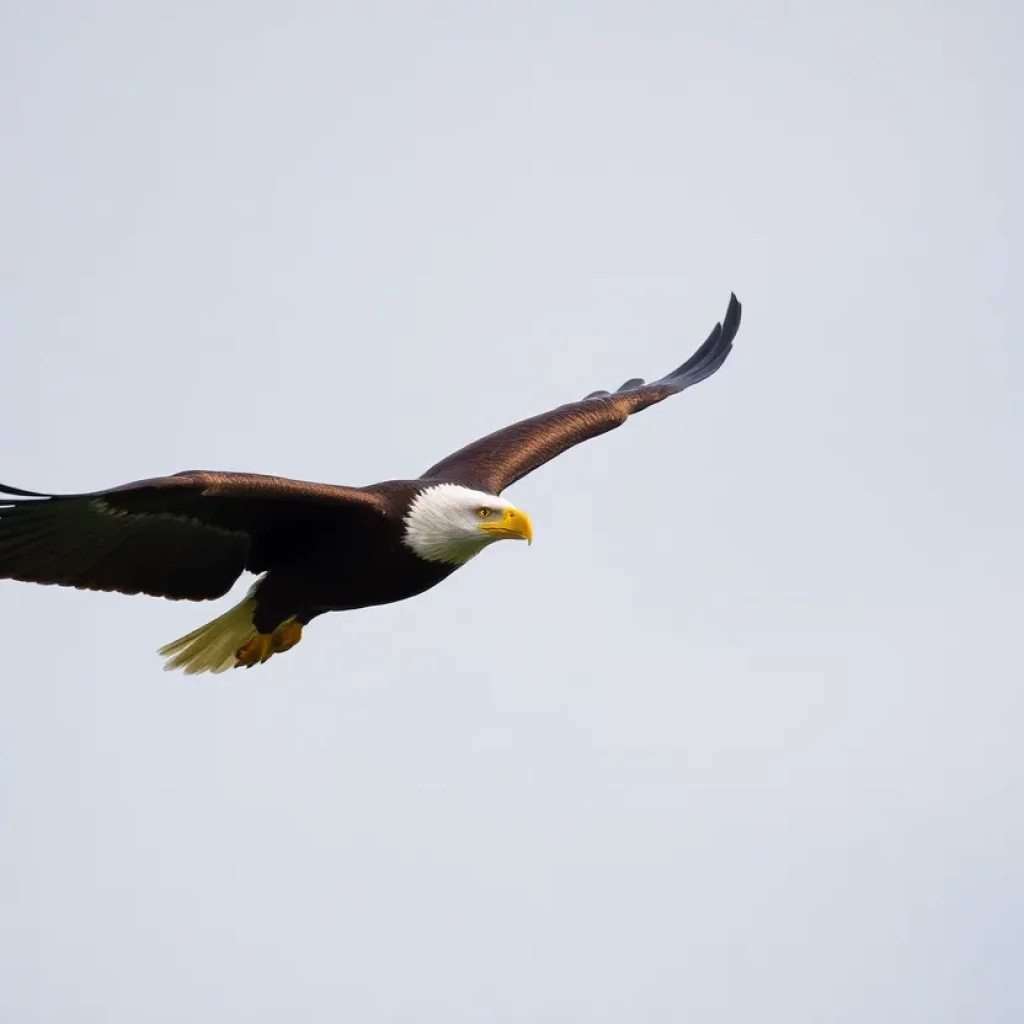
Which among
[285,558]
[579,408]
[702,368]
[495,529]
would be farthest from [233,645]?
[702,368]

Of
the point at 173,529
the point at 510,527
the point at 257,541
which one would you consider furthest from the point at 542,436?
the point at 173,529

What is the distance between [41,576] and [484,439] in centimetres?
404

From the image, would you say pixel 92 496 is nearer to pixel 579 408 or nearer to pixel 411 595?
pixel 411 595

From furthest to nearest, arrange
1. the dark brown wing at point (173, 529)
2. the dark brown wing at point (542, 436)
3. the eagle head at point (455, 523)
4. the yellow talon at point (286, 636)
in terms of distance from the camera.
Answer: the dark brown wing at point (542, 436) → the yellow talon at point (286, 636) → the eagle head at point (455, 523) → the dark brown wing at point (173, 529)

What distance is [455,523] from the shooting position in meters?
13.7

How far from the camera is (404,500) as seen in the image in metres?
13.7

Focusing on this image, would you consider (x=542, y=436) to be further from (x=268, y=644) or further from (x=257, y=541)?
(x=257, y=541)

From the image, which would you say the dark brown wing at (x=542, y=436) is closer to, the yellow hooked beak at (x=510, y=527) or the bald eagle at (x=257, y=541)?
the bald eagle at (x=257, y=541)

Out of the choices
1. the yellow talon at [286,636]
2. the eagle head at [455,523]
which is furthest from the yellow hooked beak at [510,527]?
the yellow talon at [286,636]

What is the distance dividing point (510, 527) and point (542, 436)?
90.6 inches

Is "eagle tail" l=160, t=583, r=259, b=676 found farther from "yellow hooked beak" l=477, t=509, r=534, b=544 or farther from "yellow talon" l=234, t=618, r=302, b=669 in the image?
"yellow hooked beak" l=477, t=509, r=534, b=544

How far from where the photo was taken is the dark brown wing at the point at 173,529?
12.5 meters

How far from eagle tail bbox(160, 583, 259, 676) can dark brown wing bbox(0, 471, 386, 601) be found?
2.51 ft

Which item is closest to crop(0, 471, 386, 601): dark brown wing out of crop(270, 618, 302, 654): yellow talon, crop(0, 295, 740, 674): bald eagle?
crop(0, 295, 740, 674): bald eagle
